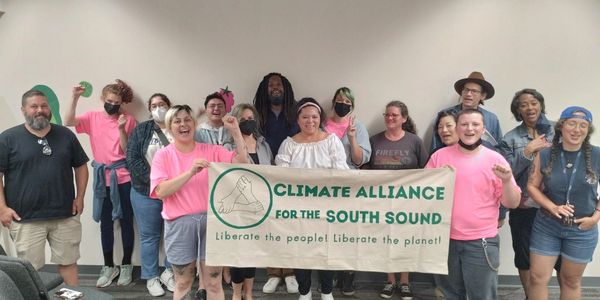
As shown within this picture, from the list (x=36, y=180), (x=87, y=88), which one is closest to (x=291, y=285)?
(x=36, y=180)

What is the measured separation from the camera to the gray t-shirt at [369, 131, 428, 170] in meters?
3.13

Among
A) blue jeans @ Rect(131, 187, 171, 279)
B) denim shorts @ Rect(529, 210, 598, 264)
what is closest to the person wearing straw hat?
denim shorts @ Rect(529, 210, 598, 264)

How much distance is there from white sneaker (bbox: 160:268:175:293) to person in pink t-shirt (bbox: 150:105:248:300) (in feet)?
3.14

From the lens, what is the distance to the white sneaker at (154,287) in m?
3.37

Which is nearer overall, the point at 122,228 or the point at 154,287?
the point at 154,287

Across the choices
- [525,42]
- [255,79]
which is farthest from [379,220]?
[525,42]

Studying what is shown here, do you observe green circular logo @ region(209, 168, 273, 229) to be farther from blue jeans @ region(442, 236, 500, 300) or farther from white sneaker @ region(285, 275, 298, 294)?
blue jeans @ region(442, 236, 500, 300)

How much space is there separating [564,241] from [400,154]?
1243 millimetres

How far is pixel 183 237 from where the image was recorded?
8.16 feet

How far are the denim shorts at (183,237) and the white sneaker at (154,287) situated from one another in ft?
3.56

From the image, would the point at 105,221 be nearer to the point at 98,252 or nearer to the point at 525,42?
the point at 98,252

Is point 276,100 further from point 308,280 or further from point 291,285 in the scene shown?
point 291,285

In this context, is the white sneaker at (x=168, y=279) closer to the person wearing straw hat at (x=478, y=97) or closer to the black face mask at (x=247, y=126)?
the black face mask at (x=247, y=126)

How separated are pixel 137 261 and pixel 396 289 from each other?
250 centimetres
